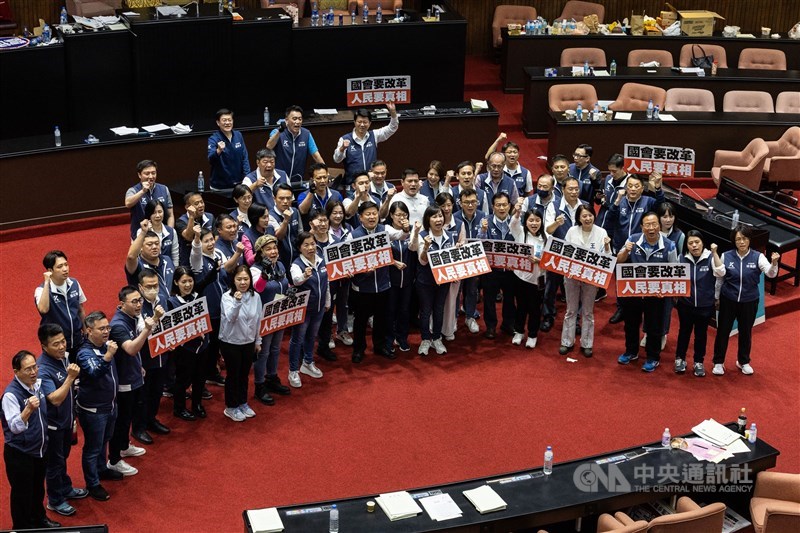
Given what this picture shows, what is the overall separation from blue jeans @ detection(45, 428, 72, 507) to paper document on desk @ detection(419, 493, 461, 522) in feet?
8.24

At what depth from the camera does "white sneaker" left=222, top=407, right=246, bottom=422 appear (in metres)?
9.53

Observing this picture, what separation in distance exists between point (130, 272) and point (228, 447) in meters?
1.65

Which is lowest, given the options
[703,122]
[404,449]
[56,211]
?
[404,449]

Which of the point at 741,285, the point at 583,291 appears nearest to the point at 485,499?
the point at 583,291

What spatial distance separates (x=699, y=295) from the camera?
10.2 meters

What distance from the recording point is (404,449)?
934cm

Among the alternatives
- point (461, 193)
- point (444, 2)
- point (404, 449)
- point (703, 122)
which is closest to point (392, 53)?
point (444, 2)

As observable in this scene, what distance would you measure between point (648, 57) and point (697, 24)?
1377 mm

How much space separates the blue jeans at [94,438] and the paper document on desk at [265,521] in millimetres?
1386

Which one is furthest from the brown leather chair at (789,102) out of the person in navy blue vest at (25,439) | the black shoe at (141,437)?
the person in navy blue vest at (25,439)

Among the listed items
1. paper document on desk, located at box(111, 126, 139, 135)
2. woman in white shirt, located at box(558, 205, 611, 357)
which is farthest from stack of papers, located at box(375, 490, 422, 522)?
paper document on desk, located at box(111, 126, 139, 135)

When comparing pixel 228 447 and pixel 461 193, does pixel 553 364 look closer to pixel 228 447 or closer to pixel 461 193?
pixel 461 193

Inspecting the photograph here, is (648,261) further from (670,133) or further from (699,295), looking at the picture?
(670,133)

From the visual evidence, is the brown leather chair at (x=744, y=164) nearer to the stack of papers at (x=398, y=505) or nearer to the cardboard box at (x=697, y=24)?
the cardboard box at (x=697, y=24)
